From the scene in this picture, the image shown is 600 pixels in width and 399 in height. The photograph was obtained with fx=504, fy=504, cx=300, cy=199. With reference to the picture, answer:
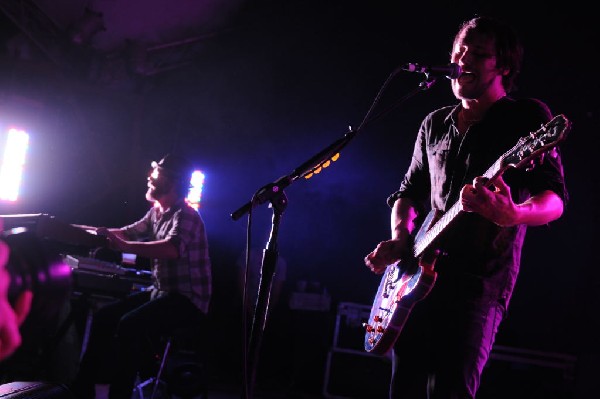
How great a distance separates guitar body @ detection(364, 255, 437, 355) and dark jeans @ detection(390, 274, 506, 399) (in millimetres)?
67

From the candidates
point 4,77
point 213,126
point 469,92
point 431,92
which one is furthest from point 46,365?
point 431,92

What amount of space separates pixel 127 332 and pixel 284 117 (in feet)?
19.7

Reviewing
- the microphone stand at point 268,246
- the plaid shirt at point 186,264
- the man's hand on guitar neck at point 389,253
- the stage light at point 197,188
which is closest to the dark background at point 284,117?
the stage light at point 197,188

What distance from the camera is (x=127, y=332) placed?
405cm

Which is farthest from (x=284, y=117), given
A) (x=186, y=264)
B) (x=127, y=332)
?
(x=127, y=332)

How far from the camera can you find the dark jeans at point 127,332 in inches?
158

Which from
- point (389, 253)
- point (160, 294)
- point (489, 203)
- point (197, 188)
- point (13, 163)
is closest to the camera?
point (489, 203)

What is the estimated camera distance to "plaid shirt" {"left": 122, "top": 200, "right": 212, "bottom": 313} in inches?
172

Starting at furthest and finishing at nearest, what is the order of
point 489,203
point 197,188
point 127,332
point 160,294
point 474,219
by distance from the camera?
1. point 197,188
2. point 160,294
3. point 127,332
4. point 474,219
5. point 489,203

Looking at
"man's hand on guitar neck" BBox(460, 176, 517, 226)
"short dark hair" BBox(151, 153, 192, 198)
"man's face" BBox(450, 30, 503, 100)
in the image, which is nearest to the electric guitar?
"man's hand on guitar neck" BBox(460, 176, 517, 226)

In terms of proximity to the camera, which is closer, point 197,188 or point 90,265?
point 90,265

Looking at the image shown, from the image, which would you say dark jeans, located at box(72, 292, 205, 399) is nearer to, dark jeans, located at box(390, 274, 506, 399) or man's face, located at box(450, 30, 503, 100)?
dark jeans, located at box(390, 274, 506, 399)

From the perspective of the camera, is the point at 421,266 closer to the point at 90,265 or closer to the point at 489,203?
the point at 489,203

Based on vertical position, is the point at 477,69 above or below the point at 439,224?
above
